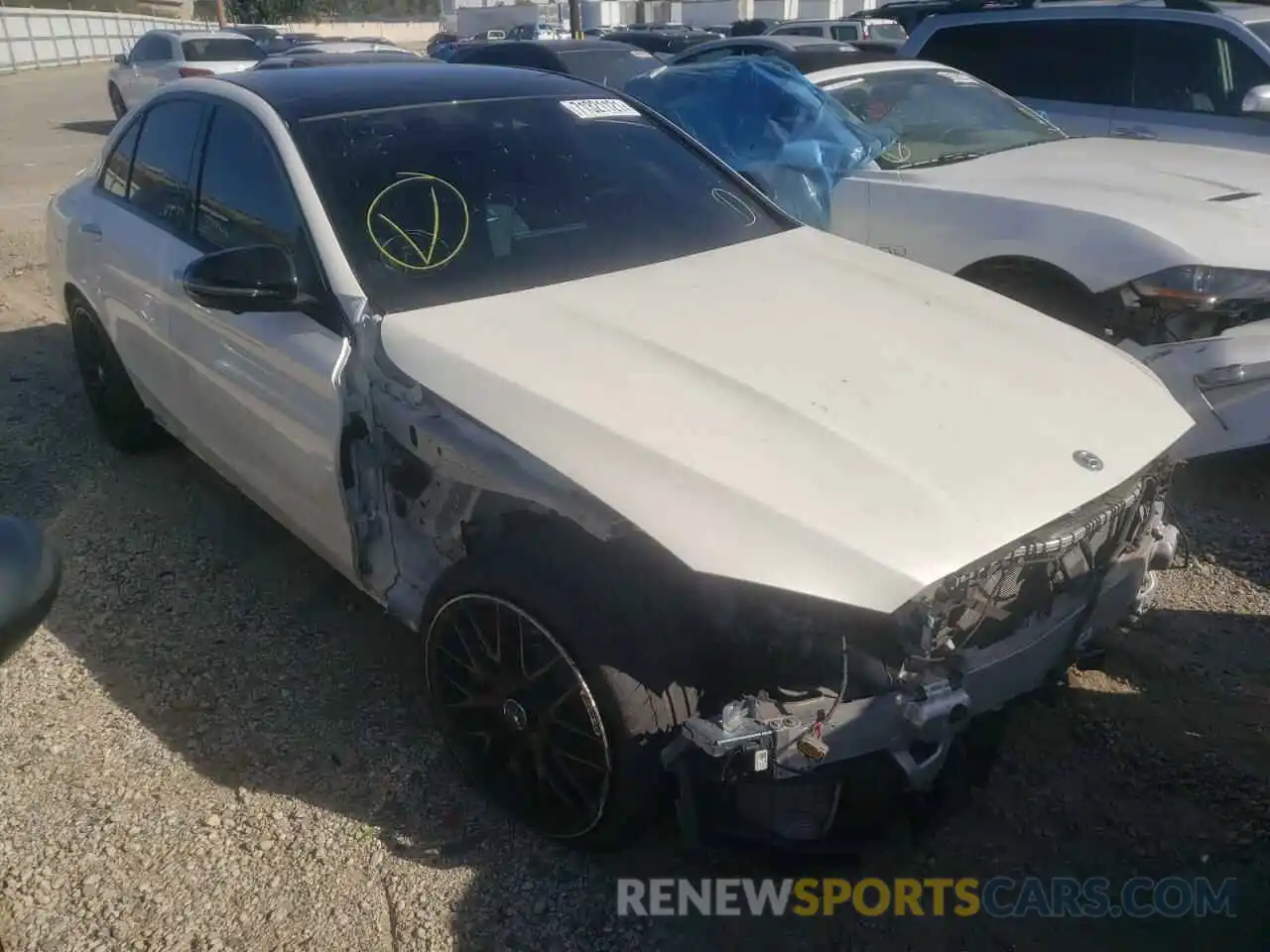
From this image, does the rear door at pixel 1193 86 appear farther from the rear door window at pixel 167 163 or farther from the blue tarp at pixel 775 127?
the rear door window at pixel 167 163

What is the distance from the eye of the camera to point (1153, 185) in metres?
4.55

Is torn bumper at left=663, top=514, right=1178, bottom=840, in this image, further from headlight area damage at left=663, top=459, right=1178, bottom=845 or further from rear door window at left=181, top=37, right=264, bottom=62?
rear door window at left=181, top=37, right=264, bottom=62

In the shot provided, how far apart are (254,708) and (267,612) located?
1.78 feet

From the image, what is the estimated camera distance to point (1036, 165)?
493cm

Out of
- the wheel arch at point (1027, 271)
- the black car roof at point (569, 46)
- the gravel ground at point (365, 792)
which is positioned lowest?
the gravel ground at point (365, 792)

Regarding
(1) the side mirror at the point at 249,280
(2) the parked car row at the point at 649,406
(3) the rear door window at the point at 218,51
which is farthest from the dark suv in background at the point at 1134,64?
(3) the rear door window at the point at 218,51

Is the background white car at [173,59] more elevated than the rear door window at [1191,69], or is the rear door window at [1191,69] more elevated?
the rear door window at [1191,69]

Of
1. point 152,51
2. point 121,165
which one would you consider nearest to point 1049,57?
point 121,165

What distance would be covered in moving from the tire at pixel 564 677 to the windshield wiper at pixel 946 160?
3.41 metres

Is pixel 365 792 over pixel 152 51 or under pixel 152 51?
under

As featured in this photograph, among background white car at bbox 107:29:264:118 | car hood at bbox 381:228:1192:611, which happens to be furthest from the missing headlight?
background white car at bbox 107:29:264:118

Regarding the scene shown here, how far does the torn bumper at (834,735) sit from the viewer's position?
7.02 feet

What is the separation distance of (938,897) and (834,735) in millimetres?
660

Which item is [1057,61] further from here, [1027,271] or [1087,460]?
[1087,460]
